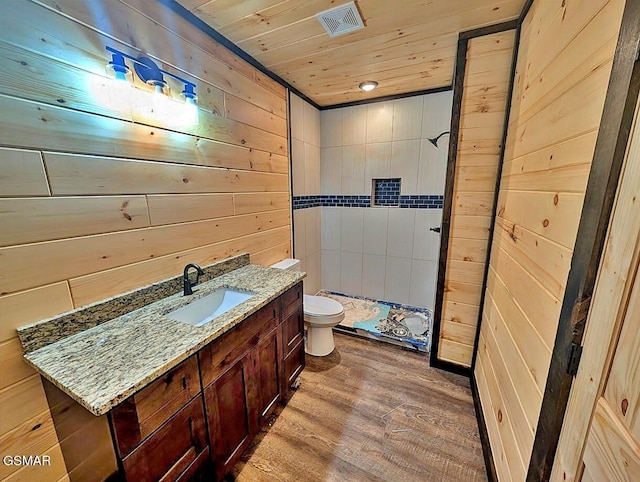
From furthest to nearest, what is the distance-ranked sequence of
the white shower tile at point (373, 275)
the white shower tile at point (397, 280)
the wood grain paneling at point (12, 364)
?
the white shower tile at point (373, 275), the white shower tile at point (397, 280), the wood grain paneling at point (12, 364)

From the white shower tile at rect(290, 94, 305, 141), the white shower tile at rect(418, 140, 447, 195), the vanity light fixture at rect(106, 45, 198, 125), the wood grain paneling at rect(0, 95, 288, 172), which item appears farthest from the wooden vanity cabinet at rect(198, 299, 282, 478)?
the white shower tile at rect(418, 140, 447, 195)

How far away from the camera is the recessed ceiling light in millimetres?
2322

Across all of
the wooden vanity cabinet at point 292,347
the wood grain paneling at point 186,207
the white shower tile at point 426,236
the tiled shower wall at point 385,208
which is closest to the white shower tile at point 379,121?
the tiled shower wall at point 385,208

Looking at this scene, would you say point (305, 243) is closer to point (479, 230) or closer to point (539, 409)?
point (479, 230)

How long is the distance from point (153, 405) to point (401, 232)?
104 inches

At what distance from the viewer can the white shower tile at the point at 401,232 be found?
9.46 ft

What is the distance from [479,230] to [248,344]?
65.4 inches

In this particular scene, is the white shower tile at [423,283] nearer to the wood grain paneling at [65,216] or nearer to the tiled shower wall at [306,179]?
the tiled shower wall at [306,179]

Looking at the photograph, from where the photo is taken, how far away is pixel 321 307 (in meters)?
2.19

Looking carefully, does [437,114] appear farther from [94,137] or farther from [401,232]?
[94,137]

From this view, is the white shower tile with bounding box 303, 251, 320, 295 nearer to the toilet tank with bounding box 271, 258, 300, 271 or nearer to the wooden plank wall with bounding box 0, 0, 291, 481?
the toilet tank with bounding box 271, 258, 300, 271

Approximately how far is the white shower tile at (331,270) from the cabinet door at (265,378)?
6.17ft

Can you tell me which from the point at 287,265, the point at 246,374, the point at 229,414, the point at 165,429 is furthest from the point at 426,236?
the point at 165,429

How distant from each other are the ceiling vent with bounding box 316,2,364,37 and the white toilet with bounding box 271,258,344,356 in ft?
5.70
